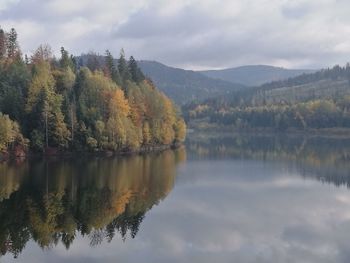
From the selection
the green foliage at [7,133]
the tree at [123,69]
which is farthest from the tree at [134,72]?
the green foliage at [7,133]

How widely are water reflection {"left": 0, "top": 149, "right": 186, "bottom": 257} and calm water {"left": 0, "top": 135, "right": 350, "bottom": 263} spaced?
0.33ft

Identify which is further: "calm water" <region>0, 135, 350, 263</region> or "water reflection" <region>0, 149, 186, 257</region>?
"water reflection" <region>0, 149, 186, 257</region>

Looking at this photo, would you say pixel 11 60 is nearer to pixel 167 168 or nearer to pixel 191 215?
pixel 167 168

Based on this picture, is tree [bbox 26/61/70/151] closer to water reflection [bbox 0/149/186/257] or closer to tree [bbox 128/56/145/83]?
water reflection [bbox 0/149/186/257]

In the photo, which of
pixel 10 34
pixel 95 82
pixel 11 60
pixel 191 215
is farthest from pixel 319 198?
pixel 10 34

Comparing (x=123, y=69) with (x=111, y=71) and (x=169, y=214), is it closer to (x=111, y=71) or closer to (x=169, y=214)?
(x=111, y=71)

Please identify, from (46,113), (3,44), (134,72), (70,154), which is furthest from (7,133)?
(134,72)

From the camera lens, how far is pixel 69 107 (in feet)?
359

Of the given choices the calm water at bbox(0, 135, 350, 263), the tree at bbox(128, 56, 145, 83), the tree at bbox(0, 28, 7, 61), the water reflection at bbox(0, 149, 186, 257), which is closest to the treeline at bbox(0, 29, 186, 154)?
the tree at bbox(0, 28, 7, 61)

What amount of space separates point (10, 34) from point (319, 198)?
97604mm

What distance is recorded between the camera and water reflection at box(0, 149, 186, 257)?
41.7 meters

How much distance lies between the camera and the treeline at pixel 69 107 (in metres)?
106

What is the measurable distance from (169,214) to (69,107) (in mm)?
63723

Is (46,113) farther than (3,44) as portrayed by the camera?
No
